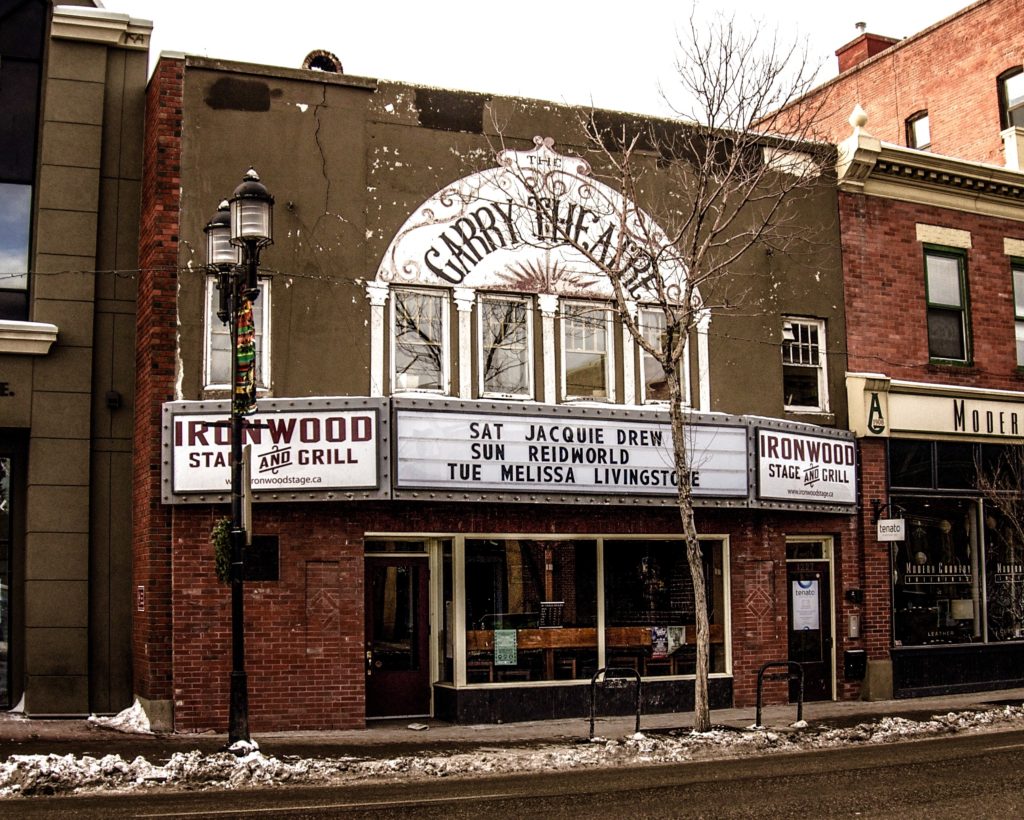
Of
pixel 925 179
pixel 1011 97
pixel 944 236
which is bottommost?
pixel 944 236

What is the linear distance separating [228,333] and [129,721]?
5283mm

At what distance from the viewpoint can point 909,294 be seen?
862 inches

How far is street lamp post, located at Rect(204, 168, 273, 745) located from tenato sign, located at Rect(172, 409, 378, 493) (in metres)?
2.63

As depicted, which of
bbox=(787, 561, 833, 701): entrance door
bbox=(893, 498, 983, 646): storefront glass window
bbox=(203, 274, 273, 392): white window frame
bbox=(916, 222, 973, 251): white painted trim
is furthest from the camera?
bbox=(916, 222, 973, 251): white painted trim

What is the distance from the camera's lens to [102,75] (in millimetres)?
17781

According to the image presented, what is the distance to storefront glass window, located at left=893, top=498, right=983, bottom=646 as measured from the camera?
21422 millimetres

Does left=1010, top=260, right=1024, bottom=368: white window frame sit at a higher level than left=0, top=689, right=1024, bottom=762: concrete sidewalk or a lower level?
higher

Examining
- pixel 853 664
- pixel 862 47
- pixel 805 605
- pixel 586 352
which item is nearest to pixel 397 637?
pixel 586 352

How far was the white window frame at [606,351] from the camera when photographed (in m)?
18.6

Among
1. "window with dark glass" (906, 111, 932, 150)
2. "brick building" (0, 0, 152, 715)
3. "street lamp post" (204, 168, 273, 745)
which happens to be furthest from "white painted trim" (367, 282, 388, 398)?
"window with dark glass" (906, 111, 932, 150)

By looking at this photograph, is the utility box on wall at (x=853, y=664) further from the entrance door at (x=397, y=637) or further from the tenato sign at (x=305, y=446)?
the tenato sign at (x=305, y=446)

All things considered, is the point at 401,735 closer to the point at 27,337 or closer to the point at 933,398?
the point at 27,337

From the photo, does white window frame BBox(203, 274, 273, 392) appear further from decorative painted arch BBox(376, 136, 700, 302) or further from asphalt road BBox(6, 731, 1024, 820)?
asphalt road BBox(6, 731, 1024, 820)

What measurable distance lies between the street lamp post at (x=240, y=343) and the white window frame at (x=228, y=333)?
9.03 ft
